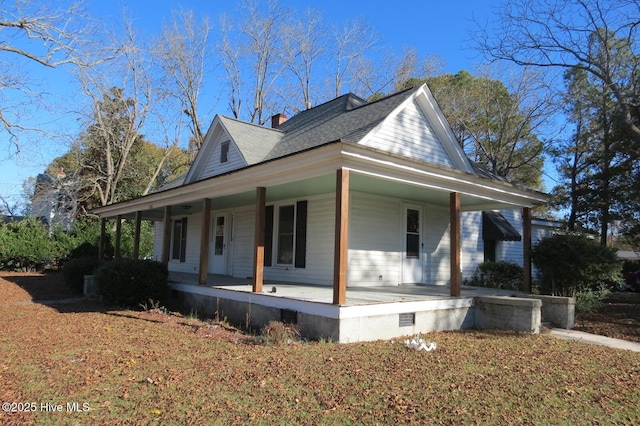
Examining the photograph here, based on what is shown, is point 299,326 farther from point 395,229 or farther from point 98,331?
point 395,229

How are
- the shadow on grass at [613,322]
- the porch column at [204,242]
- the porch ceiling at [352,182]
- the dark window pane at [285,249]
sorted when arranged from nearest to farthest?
the porch ceiling at [352,182] < the shadow on grass at [613,322] < the porch column at [204,242] < the dark window pane at [285,249]

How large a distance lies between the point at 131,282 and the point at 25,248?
1319cm

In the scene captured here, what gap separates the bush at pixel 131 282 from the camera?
1079cm

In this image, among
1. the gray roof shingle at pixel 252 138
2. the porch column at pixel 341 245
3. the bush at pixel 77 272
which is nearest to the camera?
the porch column at pixel 341 245

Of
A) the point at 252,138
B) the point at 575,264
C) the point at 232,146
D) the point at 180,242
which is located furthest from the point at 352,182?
the point at 180,242

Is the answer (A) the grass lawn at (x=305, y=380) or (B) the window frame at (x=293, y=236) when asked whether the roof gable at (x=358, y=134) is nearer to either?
(B) the window frame at (x=293, y=236)

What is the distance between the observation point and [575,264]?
31.8 ft

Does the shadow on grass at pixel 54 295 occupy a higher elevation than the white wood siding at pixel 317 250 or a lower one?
lower

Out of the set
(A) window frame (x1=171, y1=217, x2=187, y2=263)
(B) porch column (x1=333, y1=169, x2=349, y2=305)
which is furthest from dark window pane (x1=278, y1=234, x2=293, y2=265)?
(A) window frame (x1=171, y1=217, x2=187, y2=263)

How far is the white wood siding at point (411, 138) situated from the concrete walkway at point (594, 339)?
509cm

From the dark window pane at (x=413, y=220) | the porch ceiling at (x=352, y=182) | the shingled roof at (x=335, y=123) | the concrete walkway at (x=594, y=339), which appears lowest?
the concrete walkway at (x=594, y=339)

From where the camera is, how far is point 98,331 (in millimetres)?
7785

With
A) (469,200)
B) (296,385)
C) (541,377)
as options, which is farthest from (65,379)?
(469,200)

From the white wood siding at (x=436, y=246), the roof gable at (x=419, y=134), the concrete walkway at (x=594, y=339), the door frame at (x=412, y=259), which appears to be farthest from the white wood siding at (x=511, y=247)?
the concrete walkway at (x=594, y=339)
